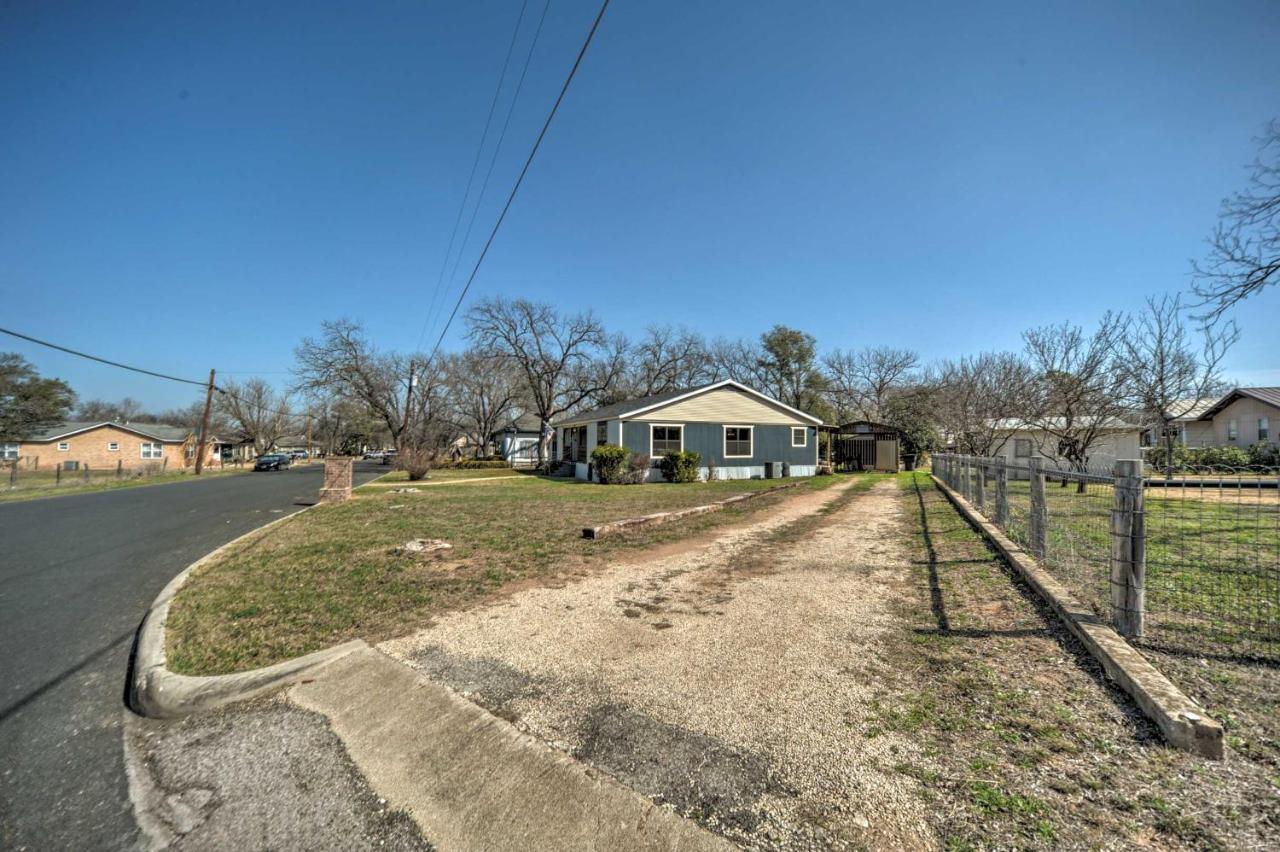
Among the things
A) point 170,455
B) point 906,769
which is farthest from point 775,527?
point 170,455

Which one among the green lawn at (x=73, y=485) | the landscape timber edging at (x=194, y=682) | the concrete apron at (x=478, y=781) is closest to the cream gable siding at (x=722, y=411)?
the landscape timber edging at (x=194, y=682)

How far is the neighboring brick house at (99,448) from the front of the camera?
1561 inches

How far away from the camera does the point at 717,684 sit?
10.1 feet

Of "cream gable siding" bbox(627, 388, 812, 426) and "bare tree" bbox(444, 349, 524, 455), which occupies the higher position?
"bare tree" bbox(444, 349, 524, 455)

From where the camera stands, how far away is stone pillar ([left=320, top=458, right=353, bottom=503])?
544 inches

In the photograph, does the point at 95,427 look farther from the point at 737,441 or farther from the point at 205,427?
the point at 737,441

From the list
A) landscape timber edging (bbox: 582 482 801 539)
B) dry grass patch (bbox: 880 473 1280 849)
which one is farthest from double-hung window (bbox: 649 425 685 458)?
dry grass patch (bbox: 880 473 1280 849)

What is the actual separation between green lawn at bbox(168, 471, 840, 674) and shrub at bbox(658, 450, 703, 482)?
337 inches

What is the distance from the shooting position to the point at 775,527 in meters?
8.83

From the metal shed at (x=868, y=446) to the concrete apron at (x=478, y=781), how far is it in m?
24.4

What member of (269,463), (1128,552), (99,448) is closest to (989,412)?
(1128,552)

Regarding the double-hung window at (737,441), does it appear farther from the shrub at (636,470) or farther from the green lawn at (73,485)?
the green lawn at (73,485)

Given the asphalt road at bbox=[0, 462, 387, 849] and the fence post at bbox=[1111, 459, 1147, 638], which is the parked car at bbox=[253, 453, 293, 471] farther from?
the fence post at bbox=[1111, 459, 1147, 638]

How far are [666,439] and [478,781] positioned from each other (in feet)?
62.3
